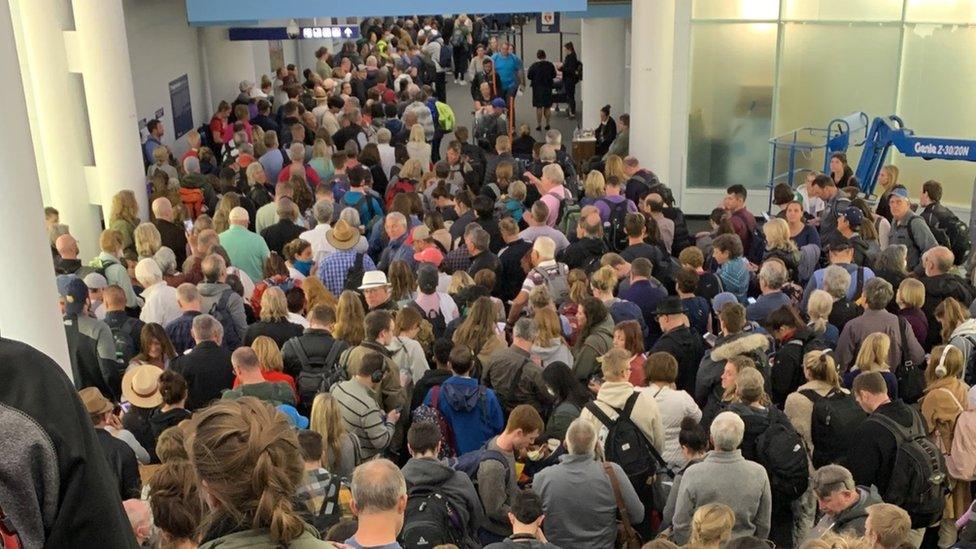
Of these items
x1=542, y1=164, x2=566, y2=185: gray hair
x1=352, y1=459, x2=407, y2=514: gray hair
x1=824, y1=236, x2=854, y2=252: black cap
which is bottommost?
x1=824, y1=236, x2=854, y2=252: black cap

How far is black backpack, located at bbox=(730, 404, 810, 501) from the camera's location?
21.7ft

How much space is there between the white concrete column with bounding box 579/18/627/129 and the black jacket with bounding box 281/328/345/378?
13.1 m

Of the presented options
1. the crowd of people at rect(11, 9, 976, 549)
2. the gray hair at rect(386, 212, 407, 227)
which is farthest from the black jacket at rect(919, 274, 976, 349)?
the gray hair at rect(386, 212, 407, 227)

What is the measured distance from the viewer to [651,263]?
9297 mm

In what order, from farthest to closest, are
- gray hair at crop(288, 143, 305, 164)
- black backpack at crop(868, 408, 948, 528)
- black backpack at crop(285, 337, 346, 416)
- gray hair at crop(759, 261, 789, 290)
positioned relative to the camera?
gray hair at crop(288, 143, 305, 164), gray hair at crop(759, 261, 789, 290), black backpack at crop(285, 337, 346, 416), black backpack at crop(868, 408, 948, 528)

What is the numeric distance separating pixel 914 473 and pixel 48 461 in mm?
5846

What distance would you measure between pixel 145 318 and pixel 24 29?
14.2 feet

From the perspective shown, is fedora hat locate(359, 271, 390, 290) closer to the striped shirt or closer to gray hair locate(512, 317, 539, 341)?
gray hair locate(512, 317, 539, 341)

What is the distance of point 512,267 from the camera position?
10000 millimetres

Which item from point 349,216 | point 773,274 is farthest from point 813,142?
point 349,216

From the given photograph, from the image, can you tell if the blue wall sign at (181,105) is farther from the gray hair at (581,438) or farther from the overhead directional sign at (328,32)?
the gray hair at (581,438)

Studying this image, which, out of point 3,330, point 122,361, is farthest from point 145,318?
point 3,330

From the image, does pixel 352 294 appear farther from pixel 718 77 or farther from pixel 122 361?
pixel 718 77

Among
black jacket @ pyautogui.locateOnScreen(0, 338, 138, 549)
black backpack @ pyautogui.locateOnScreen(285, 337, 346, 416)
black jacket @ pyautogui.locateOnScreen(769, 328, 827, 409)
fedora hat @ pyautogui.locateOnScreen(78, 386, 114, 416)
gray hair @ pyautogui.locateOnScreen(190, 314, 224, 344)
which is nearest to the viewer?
black jacket @ pyautogui.locateOnScreen(0, 338, 138, 549)
